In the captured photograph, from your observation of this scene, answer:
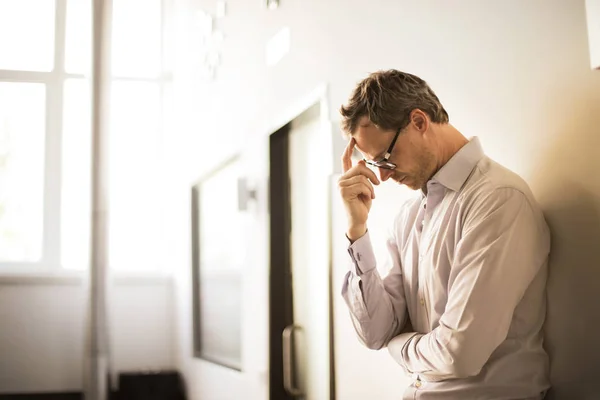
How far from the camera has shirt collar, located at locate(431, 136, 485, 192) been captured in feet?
4.87

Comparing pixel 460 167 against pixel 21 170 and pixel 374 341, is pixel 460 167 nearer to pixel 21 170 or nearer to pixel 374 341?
pixel 374 341

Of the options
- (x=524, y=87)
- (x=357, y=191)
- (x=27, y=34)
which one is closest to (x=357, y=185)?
(x=357, y=191)

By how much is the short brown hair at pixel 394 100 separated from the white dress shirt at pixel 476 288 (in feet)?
0.47

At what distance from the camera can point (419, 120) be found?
1.55 metres

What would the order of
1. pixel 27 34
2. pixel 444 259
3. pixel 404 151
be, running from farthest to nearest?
1. pixel 27 34
2. pixel 404 151
3. pixel 444 259

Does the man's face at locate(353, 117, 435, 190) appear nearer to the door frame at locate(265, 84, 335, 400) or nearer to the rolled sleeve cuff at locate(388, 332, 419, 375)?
the rolled sleeve cuff at locate(388, 332, 419, 375)

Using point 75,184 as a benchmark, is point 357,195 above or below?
below

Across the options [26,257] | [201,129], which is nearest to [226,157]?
[201,129]

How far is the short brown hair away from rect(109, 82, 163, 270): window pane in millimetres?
4823

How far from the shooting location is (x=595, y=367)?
1350 mm

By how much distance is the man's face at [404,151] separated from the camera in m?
1.55

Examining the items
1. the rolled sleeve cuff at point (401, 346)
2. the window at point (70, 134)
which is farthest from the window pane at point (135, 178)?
the rolled sleeve cuff at point (401, 346)

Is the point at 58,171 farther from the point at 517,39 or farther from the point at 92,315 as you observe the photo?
the point at 517,39

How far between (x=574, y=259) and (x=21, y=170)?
5.51 m
